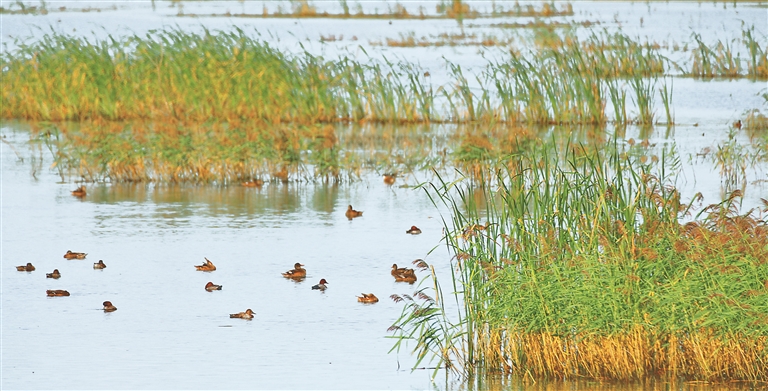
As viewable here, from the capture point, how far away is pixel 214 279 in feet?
32.0

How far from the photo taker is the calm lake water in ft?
23.4

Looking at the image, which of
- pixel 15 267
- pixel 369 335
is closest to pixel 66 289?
pixel 15 267

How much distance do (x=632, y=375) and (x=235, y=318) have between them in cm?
284

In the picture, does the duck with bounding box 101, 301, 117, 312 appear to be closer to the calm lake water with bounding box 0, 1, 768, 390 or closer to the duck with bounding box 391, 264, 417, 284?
the calm lake water with bounding box 0, 1, 768, 390

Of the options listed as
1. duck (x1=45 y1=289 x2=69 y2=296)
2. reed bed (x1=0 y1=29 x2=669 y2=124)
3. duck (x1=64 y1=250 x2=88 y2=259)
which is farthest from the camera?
reed bed (x1=0 y1=29 x2=669 y2=124)

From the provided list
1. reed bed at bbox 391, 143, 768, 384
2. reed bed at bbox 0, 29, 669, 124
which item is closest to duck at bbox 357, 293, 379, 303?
reed bed at bbox 391, 143, 768, 384

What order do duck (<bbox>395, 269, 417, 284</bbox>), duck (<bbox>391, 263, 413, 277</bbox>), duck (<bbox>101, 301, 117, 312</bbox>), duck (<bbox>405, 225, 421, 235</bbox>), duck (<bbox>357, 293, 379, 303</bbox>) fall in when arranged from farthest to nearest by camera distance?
duck (<bbox>405, 225, 421, 235</bbox>) < duck (<bbox>391, 263, 413, 277</bbox>) < duck (<bbox>395, 269, 417, 284</bbox>) < duck (<bbox>357, 293, 379, 303</bbox>) < duck (<bbox>101, 301, 117, 312</bbox>)

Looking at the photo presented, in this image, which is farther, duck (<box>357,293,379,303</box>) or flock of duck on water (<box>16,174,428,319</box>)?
duck (<box>357,293,379,303</box>)

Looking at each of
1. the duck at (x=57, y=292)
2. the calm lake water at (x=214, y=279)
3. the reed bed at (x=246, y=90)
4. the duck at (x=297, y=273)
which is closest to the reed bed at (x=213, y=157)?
the calm lake water at (x=214, y=279)

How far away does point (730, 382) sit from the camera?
21.9ft

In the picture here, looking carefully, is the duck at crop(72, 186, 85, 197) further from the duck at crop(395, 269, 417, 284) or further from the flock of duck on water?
the duck at crop(395, 269, 417, 284)

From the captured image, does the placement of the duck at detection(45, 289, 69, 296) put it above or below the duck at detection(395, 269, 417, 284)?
above

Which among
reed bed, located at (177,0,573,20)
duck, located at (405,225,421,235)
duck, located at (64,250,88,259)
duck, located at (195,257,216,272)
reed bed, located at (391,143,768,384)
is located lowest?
duck, located at (405,225,421,235)

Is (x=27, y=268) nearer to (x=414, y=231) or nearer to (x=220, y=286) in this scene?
(x=220, y=286)
